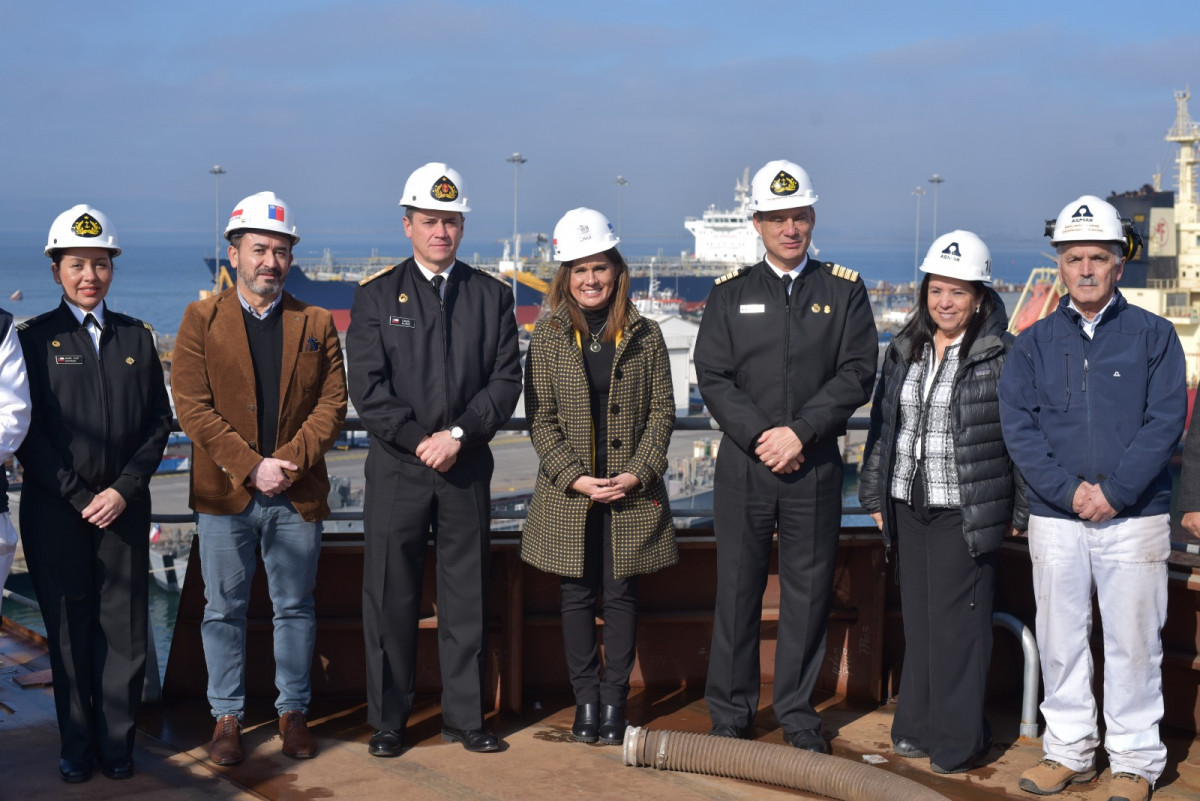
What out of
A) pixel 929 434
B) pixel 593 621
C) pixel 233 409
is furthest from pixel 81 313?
pixel 929 434

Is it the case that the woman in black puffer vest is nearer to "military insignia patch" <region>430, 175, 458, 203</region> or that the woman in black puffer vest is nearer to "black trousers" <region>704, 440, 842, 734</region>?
"black trousers" <region>704, 440, 842, 734</region>

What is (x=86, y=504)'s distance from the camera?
383 cm

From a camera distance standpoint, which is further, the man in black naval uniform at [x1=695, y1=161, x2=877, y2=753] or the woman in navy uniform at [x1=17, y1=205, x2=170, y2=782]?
the man in black naval uniform at [x1=695, y1=161, x2=877, y2=753]

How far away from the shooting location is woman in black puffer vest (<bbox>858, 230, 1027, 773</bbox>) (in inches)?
155

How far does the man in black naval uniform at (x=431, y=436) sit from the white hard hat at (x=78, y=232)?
0.85 meters

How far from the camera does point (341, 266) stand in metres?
74.1

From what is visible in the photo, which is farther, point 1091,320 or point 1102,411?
point 1091,320

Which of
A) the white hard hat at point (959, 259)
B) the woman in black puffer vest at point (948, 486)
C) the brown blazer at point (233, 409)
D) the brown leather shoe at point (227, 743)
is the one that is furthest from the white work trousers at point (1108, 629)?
the brown leather shoe at point (227, 743)

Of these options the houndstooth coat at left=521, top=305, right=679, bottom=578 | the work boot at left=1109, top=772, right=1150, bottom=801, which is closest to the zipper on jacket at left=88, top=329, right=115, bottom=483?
the houndstooth coat at left=521, top=305, right=679, bottom=578

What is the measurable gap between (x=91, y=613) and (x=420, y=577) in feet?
3.56

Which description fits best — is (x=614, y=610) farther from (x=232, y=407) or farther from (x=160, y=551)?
(x=160, y=551)

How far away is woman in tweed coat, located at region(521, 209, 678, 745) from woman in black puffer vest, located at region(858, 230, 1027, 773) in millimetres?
807

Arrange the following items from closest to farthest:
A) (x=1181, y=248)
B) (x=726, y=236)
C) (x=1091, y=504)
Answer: (x=1091, y=504)
(x=1181, y=248)
(x=726, y=236)

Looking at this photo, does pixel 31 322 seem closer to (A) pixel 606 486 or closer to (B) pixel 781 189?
(A) pixel 606 486
